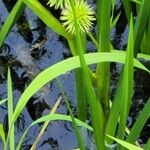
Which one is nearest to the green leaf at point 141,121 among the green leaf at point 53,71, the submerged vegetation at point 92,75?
the submerged vegetation at point 92,75

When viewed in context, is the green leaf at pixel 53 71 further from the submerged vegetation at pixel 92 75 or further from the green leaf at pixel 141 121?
the green leaf at pixel 141 121

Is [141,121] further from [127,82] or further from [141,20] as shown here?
[141,20]

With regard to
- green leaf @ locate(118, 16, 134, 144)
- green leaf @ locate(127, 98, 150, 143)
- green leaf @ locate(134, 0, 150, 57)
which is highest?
green leaf @ locate(134, 0, 150, 57)

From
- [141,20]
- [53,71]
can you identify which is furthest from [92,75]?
[53,71]

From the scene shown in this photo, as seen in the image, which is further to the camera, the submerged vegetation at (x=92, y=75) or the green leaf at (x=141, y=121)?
the green leaf at (x=141, y=121)

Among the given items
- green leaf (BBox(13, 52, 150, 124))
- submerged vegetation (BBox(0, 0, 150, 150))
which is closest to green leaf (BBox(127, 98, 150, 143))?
submerged vegetation (BBox(0, 0, 150, 150))

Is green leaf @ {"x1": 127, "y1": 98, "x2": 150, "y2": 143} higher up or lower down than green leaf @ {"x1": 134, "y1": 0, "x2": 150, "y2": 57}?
lower down

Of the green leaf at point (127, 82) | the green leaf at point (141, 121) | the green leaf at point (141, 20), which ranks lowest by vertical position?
the green leaf at point (141, 121)

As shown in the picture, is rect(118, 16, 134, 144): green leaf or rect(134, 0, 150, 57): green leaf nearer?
rect(118, 16, 134, 144): green leaf

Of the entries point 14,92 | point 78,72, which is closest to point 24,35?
point 14,92

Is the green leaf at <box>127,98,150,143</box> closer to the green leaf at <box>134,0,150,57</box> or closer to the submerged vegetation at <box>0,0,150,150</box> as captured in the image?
the submerged vegetation at <box>0,0,150,150</box>

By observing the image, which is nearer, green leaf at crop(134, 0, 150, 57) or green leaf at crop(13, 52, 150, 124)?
green leaf at crop(13, 52, 150, 124)
